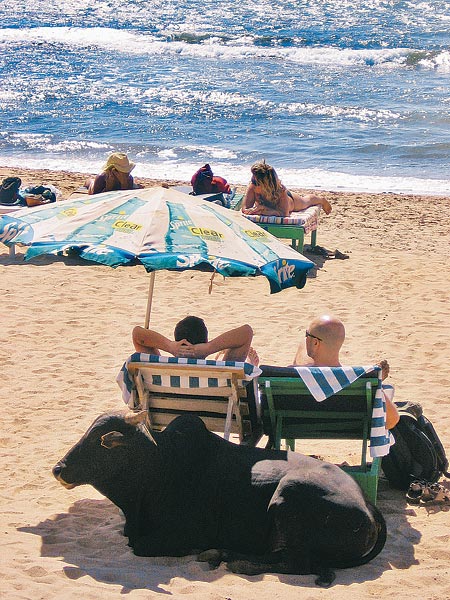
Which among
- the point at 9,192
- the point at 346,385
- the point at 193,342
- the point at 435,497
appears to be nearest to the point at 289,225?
the point at 9,192

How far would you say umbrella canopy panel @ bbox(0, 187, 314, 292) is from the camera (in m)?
5.14

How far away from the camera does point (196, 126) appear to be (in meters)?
22.3

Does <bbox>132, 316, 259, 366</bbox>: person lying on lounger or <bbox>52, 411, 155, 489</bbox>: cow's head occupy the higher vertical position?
<bbox>132, 316, 259, 366</bbox>: person lying on lounger

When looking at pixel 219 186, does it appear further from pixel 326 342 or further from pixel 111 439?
pixel 111 439

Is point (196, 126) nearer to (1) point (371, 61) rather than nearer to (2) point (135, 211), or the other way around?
(1) point (371, 61)

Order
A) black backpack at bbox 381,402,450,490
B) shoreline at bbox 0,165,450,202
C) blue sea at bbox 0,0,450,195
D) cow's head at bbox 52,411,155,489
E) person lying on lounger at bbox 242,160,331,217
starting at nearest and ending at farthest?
cow's head at bbox 52,411,155,489
black backpack at bbox 381,402,450,490
person lying on lounger at bbox 242,160,331,217
shoreline at bbox 0,165,450,202
blue sea at bbox 0,0,450,195

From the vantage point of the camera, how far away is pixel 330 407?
5277 mm

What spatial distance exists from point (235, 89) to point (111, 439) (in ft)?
75.7

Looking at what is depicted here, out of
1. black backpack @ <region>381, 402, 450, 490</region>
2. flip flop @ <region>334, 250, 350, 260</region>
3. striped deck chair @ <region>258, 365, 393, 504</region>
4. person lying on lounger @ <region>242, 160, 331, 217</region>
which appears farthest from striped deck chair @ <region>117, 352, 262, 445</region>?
flip flop @ <region>334, 250, 350, 260</region>

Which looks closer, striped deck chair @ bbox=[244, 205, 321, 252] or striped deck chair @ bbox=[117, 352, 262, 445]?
striped deck chair @ bbox=[117, 352, 262, 445]

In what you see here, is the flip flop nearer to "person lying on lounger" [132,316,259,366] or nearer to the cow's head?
"person lying on lounger" [132,316,259,366]

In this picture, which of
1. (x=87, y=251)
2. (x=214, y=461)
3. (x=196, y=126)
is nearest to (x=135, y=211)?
(x=87, y=251)

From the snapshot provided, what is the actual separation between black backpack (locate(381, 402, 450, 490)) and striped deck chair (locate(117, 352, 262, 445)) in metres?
0.84

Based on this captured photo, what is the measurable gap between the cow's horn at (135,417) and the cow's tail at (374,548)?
1.18 m
